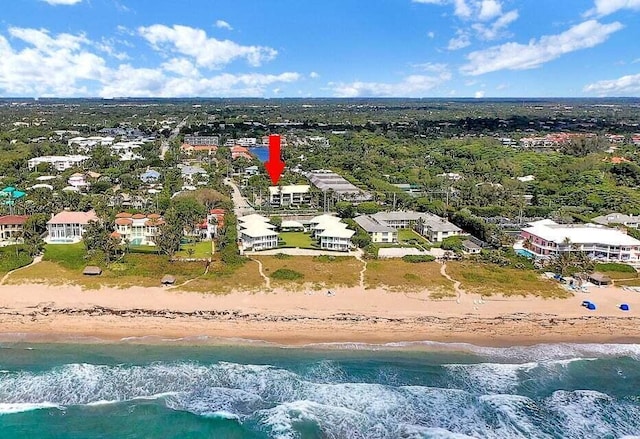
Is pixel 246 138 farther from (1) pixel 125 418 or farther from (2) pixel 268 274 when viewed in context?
(1) pixel 125 418

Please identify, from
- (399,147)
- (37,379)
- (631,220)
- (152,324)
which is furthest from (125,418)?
(399,147)

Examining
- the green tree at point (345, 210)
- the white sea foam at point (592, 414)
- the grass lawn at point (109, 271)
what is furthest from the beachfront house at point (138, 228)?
the white sea foam at point (592, 414)

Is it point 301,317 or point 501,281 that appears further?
point 501,281

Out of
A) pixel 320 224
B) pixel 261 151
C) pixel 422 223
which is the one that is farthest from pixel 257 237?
pixel 261 151

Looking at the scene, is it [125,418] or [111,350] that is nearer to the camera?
[125,418]

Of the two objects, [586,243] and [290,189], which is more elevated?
[290,189]

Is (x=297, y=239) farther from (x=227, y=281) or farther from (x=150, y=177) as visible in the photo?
(x=150, y=177)
